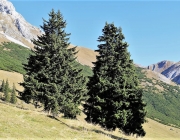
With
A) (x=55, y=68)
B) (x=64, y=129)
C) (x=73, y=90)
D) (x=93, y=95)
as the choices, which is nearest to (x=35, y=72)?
(x=55, y=68)

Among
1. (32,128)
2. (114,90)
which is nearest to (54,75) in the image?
(114,90)

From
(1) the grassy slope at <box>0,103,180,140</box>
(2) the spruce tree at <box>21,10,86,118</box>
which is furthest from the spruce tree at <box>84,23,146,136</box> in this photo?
(1) the grassy slope at <box>0,103,180,140</box>

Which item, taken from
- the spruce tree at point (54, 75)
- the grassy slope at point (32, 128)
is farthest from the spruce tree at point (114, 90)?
the grassy slope at point (32, 128)

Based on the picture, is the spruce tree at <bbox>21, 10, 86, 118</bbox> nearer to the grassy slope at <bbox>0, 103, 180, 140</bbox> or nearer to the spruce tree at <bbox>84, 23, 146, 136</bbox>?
the spruce tree at <bbox>84, 23, 146, 136</bbox>

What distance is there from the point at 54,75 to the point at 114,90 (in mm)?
9342

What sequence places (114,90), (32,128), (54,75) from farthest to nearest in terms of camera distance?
1. (54,75)
2. (114,90)
3. (32,128)

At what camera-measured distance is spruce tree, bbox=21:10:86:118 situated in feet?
121

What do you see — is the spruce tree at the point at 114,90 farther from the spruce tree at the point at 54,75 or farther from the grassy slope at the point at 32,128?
the grassy slope at the point at 32,128

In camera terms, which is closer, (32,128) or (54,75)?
(32,128)

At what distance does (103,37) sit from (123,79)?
898 centimetres

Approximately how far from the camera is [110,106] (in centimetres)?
3628

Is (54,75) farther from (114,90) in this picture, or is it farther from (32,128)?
(32,128)

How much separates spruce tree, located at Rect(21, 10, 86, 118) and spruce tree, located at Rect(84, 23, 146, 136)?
9.10 feet

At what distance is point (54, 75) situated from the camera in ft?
124
